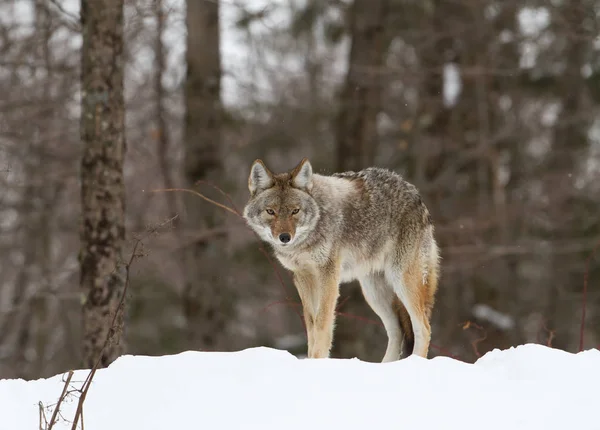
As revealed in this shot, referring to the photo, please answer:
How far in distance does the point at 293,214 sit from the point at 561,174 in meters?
11.7

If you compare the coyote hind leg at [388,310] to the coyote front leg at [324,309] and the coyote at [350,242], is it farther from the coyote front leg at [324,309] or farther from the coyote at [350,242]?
the coyote front leg at [324,309]

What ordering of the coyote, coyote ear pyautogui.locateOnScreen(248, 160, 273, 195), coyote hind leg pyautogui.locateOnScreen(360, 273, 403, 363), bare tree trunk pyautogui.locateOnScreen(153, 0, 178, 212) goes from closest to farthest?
the coyote < coyote ear pyautogui.locateOnScreen(248, 160, 273, 195) < coyote hind leg pyautogui.locateOnScreen(360, 273, 403, 363) < bare tree trunk pyautogui.locateOnScreen(153, 0, 178, 212)

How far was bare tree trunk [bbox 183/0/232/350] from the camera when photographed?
41.6 feet

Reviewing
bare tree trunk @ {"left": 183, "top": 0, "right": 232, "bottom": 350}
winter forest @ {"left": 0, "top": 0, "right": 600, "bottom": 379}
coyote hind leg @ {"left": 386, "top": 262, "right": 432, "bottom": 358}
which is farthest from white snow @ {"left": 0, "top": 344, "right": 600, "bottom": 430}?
bare tree trunk @ {"left": 183, "top": 0, "right": 232, "bottom": 350}

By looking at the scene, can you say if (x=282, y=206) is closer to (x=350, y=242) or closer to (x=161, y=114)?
(x=350, y=242)

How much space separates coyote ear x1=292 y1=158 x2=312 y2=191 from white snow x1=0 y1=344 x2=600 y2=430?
200 centimetres

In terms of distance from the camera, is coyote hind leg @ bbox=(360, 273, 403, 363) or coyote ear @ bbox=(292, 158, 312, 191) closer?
coyote ear @ bbox=(292, 158, 312, 191)

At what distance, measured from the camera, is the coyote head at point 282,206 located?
19.3ft

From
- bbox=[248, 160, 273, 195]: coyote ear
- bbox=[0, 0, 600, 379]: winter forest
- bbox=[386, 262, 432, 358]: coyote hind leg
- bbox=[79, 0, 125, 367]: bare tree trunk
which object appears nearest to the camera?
bbox=[248, 160, 273, 195]: coyote ear

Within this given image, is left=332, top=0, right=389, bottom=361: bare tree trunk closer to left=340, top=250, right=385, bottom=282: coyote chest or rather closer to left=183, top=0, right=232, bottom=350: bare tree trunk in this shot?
left=183, top=0, right=232, bottom=350: bare tree trunk

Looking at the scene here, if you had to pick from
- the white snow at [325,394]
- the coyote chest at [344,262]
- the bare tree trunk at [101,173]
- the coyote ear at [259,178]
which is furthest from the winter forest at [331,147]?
the white snow at [325,394]

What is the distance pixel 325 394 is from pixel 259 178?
2.64m

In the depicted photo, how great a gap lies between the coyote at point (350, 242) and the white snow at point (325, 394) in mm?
1589

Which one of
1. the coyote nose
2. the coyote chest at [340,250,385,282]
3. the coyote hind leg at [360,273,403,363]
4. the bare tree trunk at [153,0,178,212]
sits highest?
the bare tree trunk at [153,0,178,212]
